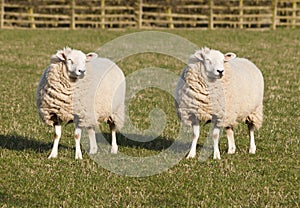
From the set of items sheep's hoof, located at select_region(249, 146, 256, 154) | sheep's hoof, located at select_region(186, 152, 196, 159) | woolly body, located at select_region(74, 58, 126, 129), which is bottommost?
sheep's hoof, located at select_region(249, 146, 256, 154)

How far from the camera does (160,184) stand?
6402 millimetres

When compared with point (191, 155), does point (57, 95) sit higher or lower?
higher

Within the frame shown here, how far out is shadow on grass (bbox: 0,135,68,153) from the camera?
802 centimetres

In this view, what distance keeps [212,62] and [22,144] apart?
106 inches

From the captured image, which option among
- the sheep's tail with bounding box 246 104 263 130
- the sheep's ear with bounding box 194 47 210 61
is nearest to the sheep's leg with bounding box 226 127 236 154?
the sheep's tail with bounding box 246 104 263 130

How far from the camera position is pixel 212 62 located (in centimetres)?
736

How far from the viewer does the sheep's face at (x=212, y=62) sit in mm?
7312

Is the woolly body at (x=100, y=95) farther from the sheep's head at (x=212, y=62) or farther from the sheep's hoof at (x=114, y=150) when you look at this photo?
the sheep's head at (x=212, y=62)

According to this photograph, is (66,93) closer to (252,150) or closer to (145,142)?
(145,142)

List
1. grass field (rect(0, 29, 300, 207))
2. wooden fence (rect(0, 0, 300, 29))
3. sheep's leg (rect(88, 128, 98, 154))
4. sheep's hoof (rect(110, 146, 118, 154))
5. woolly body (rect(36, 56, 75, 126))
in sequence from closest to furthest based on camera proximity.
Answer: grass field (rect(0, 29, 300, 207)) < woolly body (rect(36, 56, 75, 126)) < sheep's leg (rect(88, 128, 98, 154)) < sheep's hoof (rect(110, 146, 118, 154)) < wooden fence (rect(0, 0, 300, 29))

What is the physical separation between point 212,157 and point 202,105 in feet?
2.03

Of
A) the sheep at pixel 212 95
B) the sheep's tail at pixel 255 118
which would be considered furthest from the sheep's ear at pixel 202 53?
the sheep's tail at pixel 255 118

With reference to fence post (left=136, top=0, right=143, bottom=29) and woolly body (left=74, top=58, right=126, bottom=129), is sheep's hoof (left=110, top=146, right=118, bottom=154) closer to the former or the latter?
woolly body (left=74, top=58, right=126, bottom=129)

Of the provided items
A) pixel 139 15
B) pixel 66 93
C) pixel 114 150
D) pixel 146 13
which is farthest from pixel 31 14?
pixel 66 93
